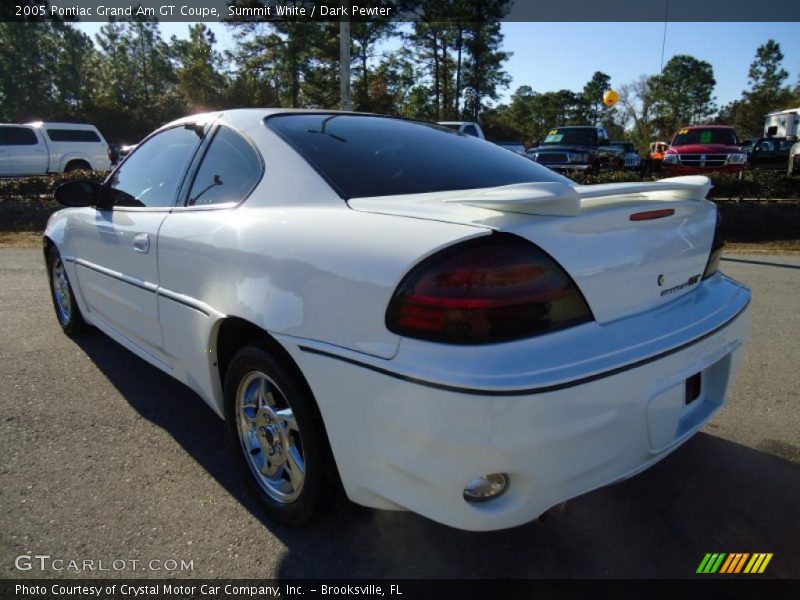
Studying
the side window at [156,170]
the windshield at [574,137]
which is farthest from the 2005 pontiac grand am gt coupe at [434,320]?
the windshield at [574,137]

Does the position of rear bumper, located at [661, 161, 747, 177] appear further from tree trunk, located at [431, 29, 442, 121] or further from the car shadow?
tree trunk, located at [431, 29, 442, 121]

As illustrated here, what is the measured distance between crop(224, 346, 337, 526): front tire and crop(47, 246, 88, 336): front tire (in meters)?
2.42

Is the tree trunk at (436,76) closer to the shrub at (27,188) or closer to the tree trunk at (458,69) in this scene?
the tree trunk at (458,69)

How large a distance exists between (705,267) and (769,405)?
4.72 feet

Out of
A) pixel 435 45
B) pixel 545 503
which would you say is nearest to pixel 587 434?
pixel 545 503

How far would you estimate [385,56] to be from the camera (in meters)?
40.0

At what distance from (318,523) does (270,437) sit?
0.36 m

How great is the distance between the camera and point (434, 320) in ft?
5.10

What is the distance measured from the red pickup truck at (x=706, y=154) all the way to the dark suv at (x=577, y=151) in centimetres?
195

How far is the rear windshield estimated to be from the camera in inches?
86.9

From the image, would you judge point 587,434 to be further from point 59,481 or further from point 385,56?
point 385,56

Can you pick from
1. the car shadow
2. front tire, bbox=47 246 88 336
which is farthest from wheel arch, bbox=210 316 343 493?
front tire, bbox=47 246 88 336

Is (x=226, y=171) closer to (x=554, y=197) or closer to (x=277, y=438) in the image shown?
(x=277, y=438)

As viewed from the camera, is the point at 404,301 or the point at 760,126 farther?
the point at 760,126
